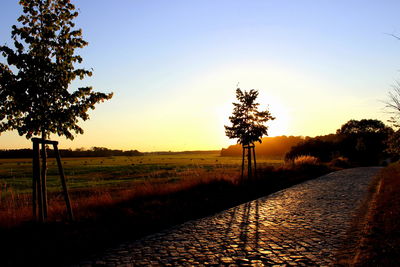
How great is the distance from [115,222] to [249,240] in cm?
386

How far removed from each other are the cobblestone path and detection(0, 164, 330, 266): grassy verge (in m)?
0.68

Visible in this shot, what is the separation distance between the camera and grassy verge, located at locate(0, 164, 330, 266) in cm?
612

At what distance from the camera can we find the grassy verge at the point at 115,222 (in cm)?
612

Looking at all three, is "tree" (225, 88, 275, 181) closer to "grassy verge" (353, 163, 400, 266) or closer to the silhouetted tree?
"grassy verge" (353, 163, 400, 266)

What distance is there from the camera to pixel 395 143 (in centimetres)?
1412

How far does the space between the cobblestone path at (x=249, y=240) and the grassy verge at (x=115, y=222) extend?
2.24ft

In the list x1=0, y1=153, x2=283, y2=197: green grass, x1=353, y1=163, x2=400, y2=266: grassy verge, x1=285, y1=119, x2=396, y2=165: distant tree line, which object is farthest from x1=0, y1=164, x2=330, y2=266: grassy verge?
x1=285, y1=119, x2=396, y2=165: distant tree line

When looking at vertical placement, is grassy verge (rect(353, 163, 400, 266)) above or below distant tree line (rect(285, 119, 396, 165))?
below

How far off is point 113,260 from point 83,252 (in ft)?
3.34

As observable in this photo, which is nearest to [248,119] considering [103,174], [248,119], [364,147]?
[248,119]

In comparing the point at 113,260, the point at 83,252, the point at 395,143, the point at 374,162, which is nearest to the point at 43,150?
the point at 83,252

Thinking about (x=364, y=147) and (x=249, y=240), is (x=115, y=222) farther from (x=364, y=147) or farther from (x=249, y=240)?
(x=364, y=147)

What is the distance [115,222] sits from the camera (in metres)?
8.37

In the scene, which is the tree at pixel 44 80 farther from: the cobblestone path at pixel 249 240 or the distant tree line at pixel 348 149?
the distant tree line at pixel 348 149
